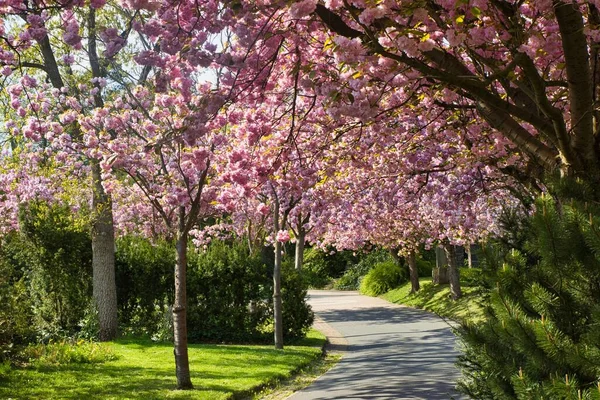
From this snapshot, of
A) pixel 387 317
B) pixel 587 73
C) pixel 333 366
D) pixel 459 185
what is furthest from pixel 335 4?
pixel 387 317

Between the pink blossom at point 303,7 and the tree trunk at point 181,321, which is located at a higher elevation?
the pink blossom at point 303,7

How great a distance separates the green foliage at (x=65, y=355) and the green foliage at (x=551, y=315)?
33.9 feet

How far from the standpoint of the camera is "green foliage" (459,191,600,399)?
372 centimetres

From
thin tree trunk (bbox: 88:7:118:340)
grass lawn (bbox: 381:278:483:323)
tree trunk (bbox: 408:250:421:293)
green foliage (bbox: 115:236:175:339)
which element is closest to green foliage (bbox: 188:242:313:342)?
green foliage (bbox: 115:236:175:339)

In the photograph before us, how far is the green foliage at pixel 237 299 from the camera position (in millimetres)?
17781

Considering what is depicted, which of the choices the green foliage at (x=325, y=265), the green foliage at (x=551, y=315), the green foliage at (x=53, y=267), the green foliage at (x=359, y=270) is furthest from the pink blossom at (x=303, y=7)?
the green foliage at (x=325, y=265)

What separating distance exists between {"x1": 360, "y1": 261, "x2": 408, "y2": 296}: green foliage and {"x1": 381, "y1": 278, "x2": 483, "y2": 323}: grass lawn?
2.54ft

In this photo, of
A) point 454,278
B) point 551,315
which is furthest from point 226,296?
point 551,315

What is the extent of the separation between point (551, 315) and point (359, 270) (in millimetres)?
37788

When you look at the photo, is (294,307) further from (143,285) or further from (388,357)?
(143,285)

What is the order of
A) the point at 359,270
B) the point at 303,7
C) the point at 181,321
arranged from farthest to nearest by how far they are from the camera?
1. the point at 359,270
2. the point at 181,321
3. the point at 303,7

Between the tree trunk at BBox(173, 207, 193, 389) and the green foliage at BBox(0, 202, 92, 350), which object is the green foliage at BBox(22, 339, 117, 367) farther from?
the tree trunk at BBox(173, 207, 193, 389)

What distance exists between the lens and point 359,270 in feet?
136

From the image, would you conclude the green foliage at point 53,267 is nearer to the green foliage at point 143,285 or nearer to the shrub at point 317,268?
the green foliage at point 143,285
